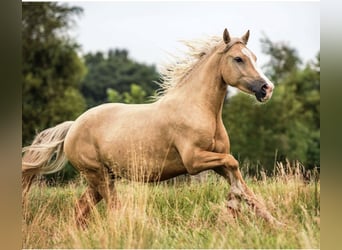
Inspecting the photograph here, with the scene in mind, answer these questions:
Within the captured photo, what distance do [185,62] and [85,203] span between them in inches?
58.9

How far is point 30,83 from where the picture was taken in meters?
8.48

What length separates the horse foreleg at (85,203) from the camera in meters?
4.58

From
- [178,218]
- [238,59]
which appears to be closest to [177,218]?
[178,218]

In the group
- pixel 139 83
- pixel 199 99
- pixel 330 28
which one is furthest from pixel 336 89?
pixel 139 83

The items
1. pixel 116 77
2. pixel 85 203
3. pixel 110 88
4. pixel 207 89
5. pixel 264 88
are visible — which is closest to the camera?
pixel 264 88

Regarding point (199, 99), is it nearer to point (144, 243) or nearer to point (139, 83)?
point (144, 243)

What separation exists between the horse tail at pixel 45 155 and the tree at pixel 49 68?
284 cm

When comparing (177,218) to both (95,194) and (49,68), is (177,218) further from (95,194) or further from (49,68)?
(49,68)

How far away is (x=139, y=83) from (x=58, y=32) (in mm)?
1515

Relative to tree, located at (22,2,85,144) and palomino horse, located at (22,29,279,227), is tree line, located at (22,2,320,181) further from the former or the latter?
palomino horse, located at (22,29,279,227)

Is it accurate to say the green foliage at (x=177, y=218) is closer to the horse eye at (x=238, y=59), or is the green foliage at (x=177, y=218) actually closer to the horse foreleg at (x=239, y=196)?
the horse foreleg at (x=239, y=196)

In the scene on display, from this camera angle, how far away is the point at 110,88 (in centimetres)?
820

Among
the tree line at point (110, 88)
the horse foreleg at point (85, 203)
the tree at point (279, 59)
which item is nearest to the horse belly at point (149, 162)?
the horse foreleg at point (85, 203)

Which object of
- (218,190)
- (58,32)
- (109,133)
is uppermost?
(58,32)
